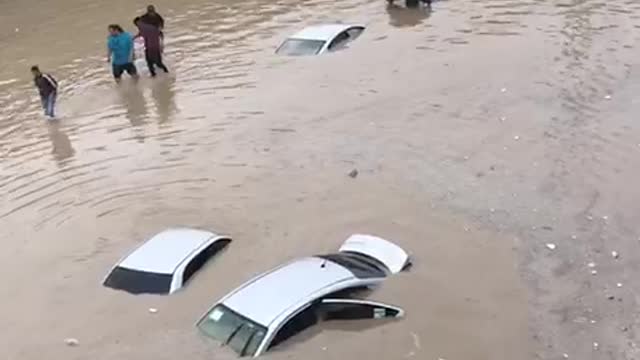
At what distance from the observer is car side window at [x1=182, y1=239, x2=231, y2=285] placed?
12.7m

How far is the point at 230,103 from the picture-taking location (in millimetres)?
18969

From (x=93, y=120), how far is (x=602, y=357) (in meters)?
11.1

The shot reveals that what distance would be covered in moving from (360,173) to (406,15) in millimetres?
9185

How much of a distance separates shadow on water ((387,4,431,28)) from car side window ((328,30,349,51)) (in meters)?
1.95

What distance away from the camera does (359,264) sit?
12.3 metres

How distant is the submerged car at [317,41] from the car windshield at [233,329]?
34.6 feet

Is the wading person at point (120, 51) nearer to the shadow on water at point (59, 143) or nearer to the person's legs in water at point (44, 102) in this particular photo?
the person's legs in water at point (44, 102)

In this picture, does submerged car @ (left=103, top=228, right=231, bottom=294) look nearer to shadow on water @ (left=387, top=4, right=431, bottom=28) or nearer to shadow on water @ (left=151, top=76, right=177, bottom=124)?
shadow on water @ (left=151, top=76, right=177, bottom=124)

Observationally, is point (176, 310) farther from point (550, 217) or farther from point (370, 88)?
point (370, 88)

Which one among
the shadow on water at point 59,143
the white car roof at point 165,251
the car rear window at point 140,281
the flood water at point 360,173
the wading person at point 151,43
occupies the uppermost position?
the wading person at point 151,43

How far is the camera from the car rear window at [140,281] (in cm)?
1245

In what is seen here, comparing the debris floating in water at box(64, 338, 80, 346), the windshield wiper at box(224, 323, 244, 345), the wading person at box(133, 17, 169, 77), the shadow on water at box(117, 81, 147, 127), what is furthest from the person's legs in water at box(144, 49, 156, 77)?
the windshield wiper at box(224, 323, 244, 345)

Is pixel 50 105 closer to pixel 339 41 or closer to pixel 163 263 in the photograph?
pixel 339 41

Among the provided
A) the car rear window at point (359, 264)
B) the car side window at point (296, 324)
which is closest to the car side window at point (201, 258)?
the car rear window at point (359, 264)
